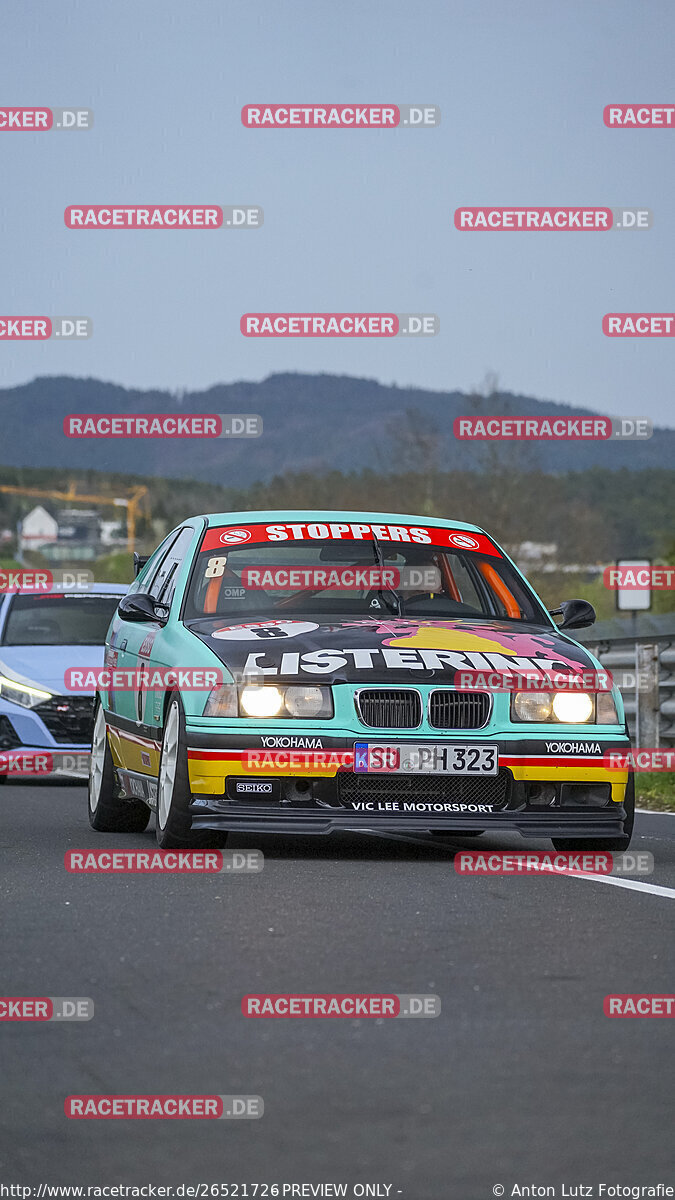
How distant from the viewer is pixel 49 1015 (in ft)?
17.1

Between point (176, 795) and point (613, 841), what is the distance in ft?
6.72

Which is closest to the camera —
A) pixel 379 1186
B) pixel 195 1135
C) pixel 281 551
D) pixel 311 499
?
pixel 379 1186

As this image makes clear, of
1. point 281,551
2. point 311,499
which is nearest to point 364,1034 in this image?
point 281,551

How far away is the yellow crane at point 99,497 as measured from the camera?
166 m

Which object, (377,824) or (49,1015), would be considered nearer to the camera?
(49,1015)

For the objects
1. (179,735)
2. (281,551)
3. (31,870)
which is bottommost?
(31,870)

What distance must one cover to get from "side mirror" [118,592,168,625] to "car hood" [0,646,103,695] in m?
7.15

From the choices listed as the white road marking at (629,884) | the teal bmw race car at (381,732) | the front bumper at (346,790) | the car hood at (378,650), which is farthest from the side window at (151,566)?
the white road marking at (629,884)

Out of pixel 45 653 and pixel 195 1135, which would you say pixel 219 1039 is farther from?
pixel 45 653

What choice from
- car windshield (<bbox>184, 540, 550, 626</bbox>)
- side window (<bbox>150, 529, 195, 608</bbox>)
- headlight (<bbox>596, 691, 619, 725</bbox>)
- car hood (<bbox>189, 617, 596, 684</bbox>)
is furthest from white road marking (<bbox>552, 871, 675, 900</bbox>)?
side window (<bbox>150, 529, 195, 608</bbox>)

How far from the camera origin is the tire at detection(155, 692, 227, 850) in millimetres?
8766

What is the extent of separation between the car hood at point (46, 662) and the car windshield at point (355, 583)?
7.22m

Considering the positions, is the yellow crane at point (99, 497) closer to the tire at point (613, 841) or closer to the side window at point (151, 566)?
the side window at point (151, 566)

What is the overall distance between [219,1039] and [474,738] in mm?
Result: 3959
